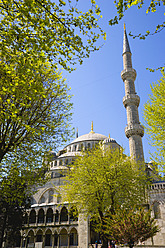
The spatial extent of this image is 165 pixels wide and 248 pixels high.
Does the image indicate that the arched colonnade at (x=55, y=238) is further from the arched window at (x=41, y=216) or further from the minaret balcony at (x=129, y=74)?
the minaret balcony at (x=129, y=74)

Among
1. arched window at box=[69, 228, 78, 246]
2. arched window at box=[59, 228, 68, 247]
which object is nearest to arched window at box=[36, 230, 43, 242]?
arched window at box=[59, 228, 68, 247]

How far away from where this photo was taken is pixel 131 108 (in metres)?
35.1

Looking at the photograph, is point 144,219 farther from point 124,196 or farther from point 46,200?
point 46,200

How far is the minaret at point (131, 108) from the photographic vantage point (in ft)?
105

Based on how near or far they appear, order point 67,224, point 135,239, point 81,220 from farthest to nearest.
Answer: point 67,224 < point 81,220 < point 135,239

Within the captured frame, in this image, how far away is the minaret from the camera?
105 feet

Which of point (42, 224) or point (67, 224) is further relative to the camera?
point (42, 224)

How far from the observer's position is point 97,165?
1777cm

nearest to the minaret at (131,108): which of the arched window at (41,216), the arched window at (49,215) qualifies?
the arched window at (49,215)

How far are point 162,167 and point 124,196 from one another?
19.5ft

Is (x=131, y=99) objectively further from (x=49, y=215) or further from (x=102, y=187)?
(x=49, y=215)

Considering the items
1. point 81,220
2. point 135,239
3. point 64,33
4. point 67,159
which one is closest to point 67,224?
point 81,220

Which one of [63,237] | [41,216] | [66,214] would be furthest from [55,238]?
[66,214]

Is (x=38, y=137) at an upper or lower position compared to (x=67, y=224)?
upper
